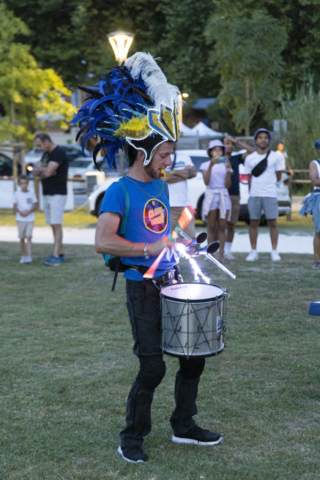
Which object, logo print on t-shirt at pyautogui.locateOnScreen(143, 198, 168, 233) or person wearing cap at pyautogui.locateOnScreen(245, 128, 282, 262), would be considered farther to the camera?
person wearing cap at pyautogui.locateOnScreen(245, 128, 282, 262)

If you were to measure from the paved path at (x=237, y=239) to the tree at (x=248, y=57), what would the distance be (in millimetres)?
10978

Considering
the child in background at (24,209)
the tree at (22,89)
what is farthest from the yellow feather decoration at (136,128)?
the tree at (22,89)

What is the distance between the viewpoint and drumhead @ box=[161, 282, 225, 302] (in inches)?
133

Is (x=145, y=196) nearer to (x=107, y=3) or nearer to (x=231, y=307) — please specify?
(x=231, y=307)

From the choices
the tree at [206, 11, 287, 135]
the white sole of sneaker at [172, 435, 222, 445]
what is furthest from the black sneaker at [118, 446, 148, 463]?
the tree at [206, 11, 287, 135]

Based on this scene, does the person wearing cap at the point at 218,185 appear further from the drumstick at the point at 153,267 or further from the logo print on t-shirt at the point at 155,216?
the drumstick at the point at 153,267

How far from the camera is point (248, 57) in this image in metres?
21.6

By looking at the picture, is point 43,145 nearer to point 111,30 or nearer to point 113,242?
point 113,242

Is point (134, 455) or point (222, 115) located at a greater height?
point (222, 115)

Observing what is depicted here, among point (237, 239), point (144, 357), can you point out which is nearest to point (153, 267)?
point (144, 357)

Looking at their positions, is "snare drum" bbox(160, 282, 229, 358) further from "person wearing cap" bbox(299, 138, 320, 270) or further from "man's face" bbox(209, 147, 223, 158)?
"man's face" bbox(209, 147, 223, 158)

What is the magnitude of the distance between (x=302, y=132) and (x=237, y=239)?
8304 mm

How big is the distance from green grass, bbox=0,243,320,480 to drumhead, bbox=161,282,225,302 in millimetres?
929

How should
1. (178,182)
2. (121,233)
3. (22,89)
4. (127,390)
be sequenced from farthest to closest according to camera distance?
(22,89) → (178,182) → (127,390) → (121,233)
